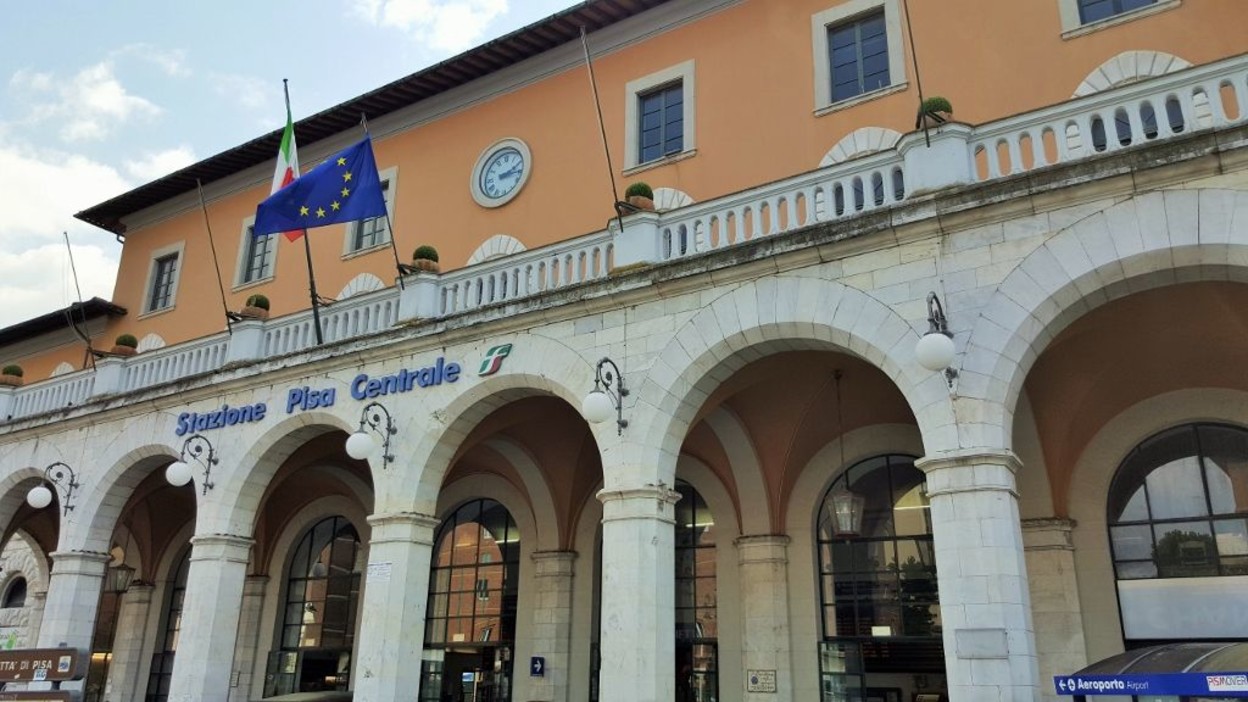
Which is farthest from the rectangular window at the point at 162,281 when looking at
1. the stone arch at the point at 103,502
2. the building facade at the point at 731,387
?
the stone arch at the point at 103,502

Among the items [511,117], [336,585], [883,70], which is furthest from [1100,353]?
[336,585]

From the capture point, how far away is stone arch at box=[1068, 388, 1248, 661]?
1198 cm

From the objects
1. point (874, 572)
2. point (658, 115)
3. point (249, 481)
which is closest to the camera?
point (874, 572)

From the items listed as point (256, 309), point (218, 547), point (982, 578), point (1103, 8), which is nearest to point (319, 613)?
point (218, 547)

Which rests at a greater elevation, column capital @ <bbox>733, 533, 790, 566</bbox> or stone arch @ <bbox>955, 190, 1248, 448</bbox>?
stone arch @ <bbox>955, 190, 1248, 448</bbox>

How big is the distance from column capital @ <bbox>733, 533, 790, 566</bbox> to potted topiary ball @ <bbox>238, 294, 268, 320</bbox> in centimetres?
877

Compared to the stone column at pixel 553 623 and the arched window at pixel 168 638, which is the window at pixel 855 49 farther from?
the arched window at pixel 168 638

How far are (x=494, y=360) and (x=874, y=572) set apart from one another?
20.3ft

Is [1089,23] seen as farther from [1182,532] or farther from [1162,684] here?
[1162,684]

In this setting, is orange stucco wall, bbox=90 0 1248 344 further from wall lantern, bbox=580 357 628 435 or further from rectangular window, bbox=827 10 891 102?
wall lantern, bbox=580 357 628 435

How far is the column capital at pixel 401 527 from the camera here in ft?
43.2

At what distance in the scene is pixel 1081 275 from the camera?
9383 millimetres

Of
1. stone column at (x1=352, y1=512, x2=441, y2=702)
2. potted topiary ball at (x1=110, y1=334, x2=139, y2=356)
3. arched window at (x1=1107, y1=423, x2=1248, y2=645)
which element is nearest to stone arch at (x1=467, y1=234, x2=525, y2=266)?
stone column at (x1=352, y1=512, x2=441, y2=702)

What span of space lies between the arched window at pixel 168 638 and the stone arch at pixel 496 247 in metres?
9.84
